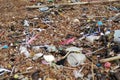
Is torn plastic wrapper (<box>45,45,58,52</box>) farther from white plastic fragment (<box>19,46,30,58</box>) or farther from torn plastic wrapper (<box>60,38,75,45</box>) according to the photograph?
white plastic fragment (<box>19,46,30,58</box>)

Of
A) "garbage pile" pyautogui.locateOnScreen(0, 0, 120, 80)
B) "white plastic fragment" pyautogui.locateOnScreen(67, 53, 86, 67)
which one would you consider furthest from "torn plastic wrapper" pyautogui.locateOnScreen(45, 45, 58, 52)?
"white plastic fragment" pyautogui.locateOnScreen(67, 53, 86, 67)

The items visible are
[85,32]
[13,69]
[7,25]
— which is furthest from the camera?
[7,25]

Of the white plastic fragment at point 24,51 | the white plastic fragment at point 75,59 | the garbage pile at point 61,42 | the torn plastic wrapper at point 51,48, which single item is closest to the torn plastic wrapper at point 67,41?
the garbage pile at point 61,42

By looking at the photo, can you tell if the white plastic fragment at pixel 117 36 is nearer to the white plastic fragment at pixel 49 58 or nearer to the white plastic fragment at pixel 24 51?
the white plastic fragment at pixel 49 58

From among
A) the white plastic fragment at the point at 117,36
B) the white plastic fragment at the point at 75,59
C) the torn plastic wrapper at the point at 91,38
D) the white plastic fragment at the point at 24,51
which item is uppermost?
the white plastic fragment at the point at 117,36

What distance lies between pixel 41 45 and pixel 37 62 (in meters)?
0.57

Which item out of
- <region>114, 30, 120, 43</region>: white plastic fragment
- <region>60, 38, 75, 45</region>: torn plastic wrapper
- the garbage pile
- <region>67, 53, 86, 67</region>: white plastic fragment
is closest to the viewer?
the garbage pile

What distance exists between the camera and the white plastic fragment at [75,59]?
4.22 metres

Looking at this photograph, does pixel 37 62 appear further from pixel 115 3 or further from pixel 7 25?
pixel 115 3

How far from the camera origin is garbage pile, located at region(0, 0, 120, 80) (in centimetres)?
405

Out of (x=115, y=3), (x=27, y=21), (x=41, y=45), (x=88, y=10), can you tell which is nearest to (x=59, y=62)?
(x=41, y=45)

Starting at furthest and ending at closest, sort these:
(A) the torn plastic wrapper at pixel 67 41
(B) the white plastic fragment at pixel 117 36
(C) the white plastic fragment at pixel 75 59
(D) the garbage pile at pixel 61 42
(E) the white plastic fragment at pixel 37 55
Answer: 1. (A) the torn plastic wrapper at pixel 67 41
2. (B) the white plastic fragment at pixel 117 36
3. (E) the white plastic fragment at pixel 37 55
4. (C) the white plastic fragment at pixel 75 59
5. (D) the garbage pile at pixel 61 42

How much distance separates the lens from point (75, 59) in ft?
14.0

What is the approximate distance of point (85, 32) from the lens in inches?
205
